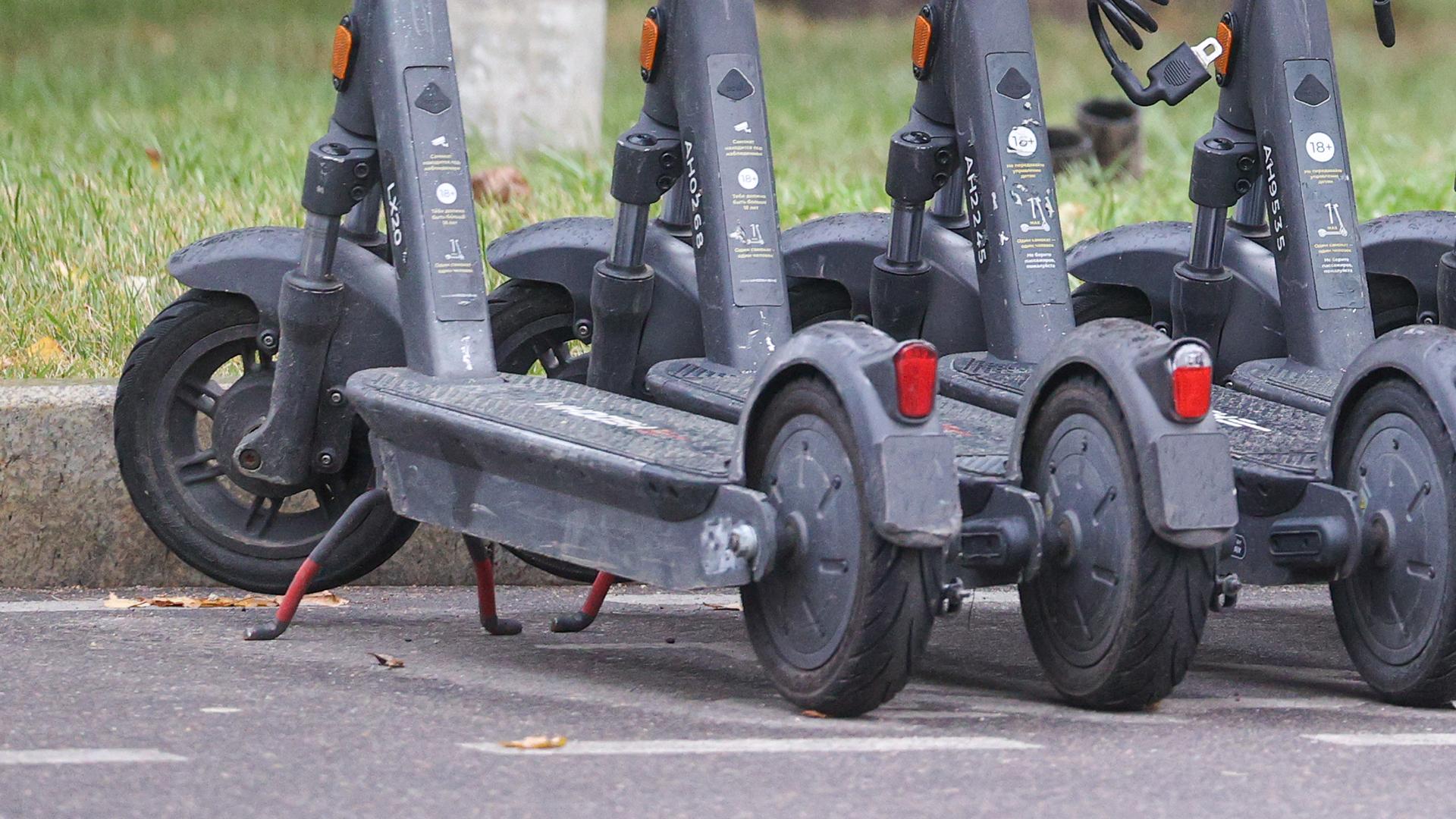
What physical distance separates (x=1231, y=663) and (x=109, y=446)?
2.39 meters

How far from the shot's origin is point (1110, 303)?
561 centimetres

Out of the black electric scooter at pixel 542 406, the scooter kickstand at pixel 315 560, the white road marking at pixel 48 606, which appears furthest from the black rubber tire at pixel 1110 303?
the white road marking at pixel 48 606

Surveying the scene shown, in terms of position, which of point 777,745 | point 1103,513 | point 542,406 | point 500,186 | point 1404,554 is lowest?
point 777,745

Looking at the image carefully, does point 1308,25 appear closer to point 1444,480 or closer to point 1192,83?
point 1192,83

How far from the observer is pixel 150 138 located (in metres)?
8.98

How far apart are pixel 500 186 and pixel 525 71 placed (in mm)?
1959

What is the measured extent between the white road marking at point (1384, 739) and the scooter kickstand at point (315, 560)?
184 cm

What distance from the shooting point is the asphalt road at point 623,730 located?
336 centimetres

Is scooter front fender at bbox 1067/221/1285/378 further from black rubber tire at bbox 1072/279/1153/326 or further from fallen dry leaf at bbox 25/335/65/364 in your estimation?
fallen dry leaf at bbox 25/335/65/364

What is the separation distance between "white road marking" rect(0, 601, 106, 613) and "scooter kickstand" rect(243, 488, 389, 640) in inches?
18.4

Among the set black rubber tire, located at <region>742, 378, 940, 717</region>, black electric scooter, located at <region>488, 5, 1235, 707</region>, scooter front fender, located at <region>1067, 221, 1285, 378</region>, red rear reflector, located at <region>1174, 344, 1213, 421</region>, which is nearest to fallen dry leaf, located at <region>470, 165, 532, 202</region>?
scooter front fender, located at <region>1067, 221, 1285, 378</region>

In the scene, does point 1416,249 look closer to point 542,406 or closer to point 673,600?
point 673,600

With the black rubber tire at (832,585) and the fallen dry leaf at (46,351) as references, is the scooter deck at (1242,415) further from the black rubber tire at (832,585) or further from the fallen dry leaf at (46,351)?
the fallen dry leaf at (46,351)

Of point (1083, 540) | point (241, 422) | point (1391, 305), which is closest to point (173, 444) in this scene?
point (241, 422)
